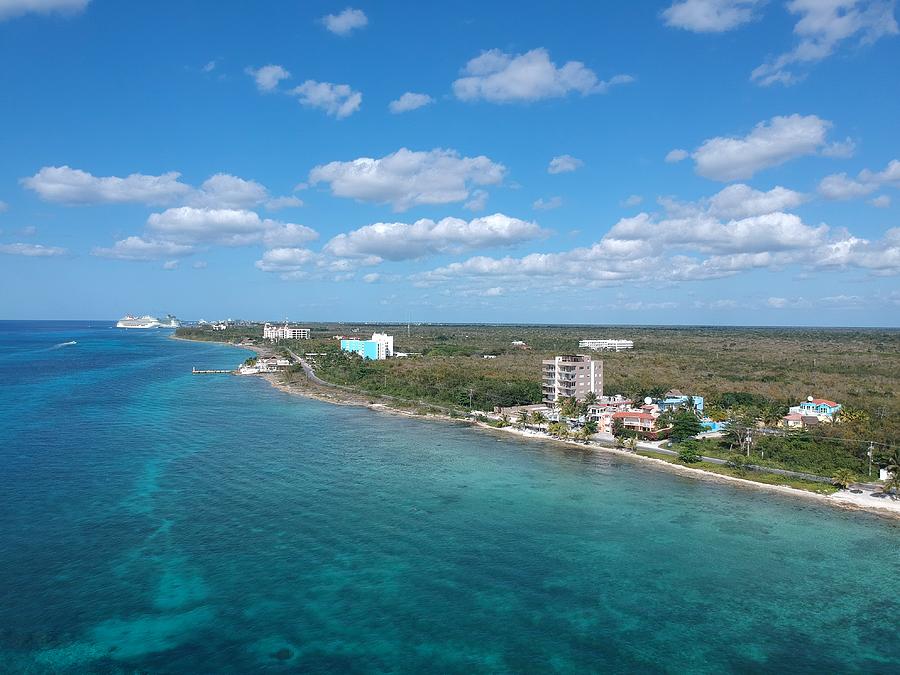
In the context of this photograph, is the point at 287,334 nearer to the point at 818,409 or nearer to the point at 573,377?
the point at 573,377

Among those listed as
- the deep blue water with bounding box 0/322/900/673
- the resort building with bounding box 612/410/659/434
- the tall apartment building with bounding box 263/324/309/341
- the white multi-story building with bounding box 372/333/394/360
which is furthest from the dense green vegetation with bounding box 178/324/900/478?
the tall apartment building with bounding box 263/324/309/341

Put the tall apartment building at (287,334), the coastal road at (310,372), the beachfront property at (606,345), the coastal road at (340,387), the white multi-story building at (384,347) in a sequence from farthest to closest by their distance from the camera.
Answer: the tall apartment building at (287,334)
the beachfront property at (606,345)
the white multi-story building at (384,347)
the coastal road at (310,372)
the coastal road at (340,387)

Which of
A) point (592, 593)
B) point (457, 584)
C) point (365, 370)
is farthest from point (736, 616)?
point (365, 370)

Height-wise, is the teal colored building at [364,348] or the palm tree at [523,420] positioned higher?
the teal colored building at [364,348]

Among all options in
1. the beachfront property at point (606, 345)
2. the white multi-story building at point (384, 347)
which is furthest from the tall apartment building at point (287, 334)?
the beachfront property at point (606, 345)

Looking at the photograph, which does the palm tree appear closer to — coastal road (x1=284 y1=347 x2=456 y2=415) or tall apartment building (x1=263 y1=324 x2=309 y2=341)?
coastal road (x1=284 y1=347 x2=456 y2=415)

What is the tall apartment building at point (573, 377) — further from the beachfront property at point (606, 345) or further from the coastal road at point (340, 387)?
the beachfront property at point (606, 345)

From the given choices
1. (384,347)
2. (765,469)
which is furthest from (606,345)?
(765,469)
